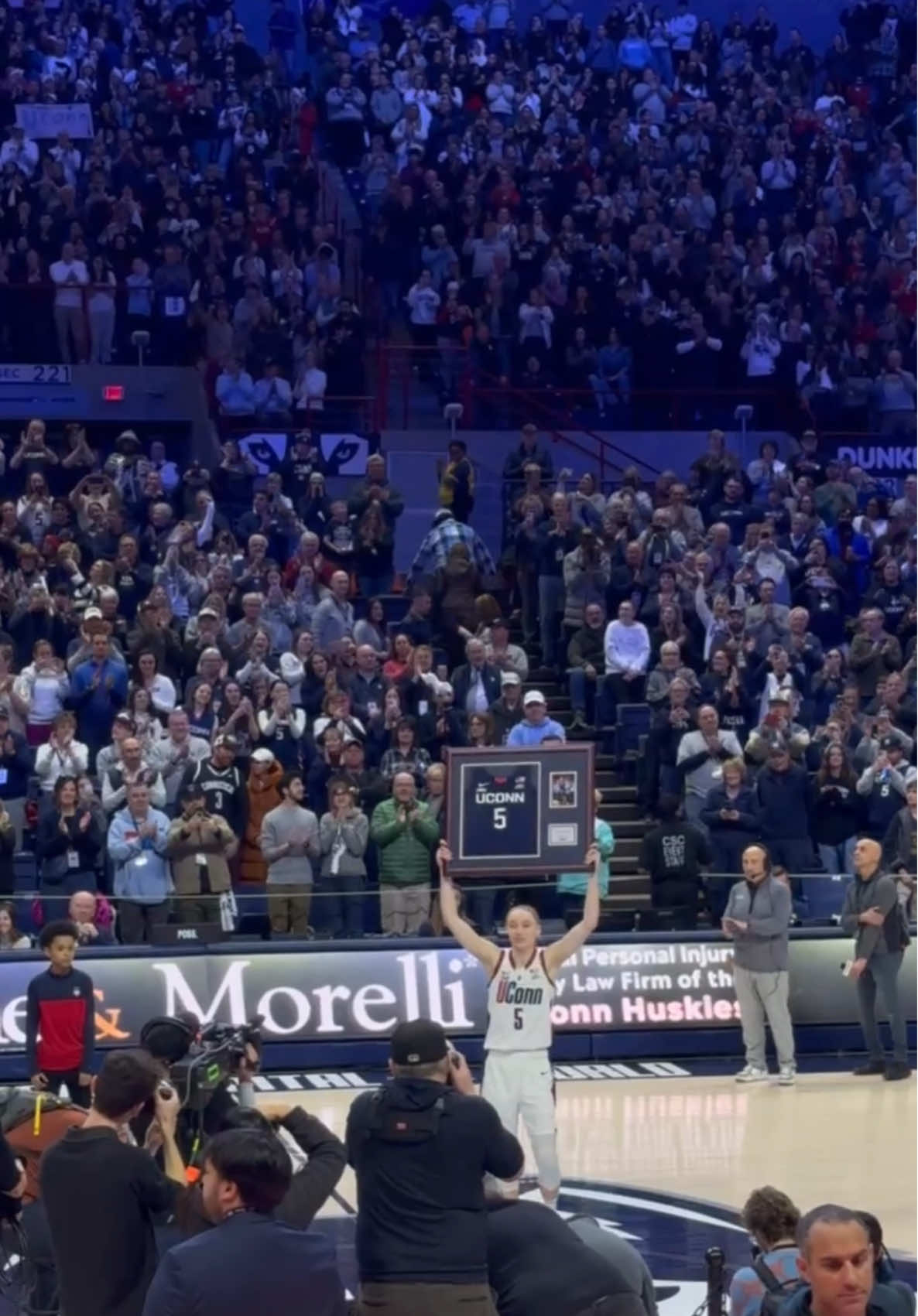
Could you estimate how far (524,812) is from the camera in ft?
57.8

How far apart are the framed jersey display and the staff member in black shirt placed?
9.91 meters

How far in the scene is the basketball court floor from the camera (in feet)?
42.5

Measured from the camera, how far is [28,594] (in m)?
22.6

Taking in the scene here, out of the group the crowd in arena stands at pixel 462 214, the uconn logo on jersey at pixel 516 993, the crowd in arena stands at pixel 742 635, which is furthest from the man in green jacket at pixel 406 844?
the crowd in arena stands at pixel 462 214

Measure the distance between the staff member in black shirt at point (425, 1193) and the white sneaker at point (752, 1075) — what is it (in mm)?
11226

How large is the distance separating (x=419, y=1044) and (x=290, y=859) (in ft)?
40.6

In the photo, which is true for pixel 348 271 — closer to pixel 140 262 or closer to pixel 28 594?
pixel 140 262

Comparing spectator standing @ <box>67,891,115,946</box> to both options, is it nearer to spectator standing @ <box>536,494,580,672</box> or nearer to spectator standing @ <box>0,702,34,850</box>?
spectator standing @ <box>0,702,34,850</box>

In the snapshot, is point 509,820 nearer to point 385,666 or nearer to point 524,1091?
point 524,1091

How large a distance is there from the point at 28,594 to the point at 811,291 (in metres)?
13.9

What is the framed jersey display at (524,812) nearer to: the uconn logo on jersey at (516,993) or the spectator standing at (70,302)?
the uconn logo on jersey at (516,993)

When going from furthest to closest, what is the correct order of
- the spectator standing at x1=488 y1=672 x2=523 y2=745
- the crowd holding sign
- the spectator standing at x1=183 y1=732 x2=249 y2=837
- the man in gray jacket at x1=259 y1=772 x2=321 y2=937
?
the crowd holding sign → the spectator standing at x1=488 y1=672 x2=523 y2=745 → the spectator standing at x1=183 y1=732 x2=249 y2=837 → the man in gray jacket at x1=259 y1=772 x2=321 y2=937

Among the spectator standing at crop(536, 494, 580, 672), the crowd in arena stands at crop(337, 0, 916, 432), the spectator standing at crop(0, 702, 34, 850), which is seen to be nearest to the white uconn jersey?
the spectator standing at crop(0, 702, 34, 850)

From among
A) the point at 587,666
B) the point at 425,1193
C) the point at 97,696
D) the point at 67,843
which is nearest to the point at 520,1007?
the point at 425,1193
